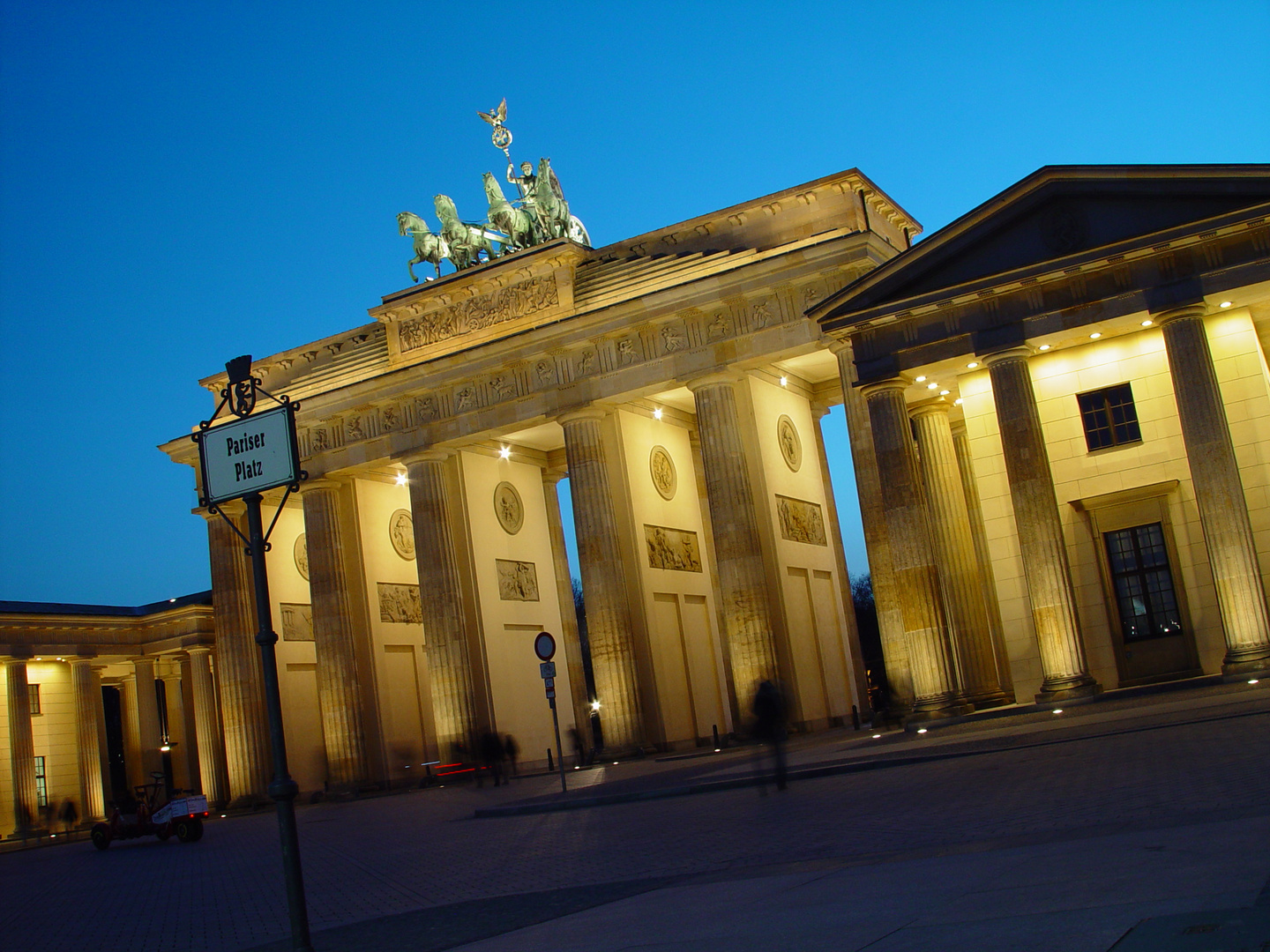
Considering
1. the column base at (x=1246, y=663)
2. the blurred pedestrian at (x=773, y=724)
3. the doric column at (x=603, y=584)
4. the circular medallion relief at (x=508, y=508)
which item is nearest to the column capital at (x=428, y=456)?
the circular medallion relief at (x=508, y=508)

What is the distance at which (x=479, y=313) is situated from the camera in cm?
4050

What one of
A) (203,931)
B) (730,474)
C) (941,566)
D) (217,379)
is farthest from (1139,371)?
(217,379)

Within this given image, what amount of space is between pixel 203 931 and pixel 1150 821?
30.0 feet

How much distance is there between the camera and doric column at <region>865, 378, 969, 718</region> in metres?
27.3

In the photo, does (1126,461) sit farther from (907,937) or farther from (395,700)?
(395,700)

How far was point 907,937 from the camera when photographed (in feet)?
20.8

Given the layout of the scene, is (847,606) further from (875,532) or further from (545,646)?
(545,646)

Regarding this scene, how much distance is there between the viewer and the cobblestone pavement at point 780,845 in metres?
8.65

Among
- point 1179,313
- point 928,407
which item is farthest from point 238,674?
point 1179,313

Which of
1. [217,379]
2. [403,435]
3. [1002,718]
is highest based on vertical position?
[217,379]

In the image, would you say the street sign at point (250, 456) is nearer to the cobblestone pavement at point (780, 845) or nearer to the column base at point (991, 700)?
the cobblestone pavement at point (780, 845)

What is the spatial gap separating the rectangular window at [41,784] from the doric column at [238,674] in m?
12.8

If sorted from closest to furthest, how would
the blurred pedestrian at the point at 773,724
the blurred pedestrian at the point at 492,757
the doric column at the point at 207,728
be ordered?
1. the blurred pedestrian at the point at 773,724
2. the blurred pedestrian at the point at 492,757
3. the doric column at the point at 207,728

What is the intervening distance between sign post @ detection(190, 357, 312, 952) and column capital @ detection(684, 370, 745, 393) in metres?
26.2
